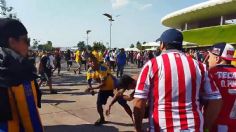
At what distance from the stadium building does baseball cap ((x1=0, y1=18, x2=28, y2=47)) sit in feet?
161

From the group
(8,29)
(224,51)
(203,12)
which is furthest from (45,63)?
(203,12)

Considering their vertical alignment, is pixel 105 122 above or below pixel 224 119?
below

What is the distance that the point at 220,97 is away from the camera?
3.44 metres

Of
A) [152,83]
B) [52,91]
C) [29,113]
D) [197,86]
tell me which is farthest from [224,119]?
[52,91]

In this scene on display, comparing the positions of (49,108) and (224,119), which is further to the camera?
(49,108)

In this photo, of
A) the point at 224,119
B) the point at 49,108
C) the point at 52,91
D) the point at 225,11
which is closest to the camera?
the point at 224,119

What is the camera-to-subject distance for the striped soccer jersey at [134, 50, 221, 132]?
320 cm

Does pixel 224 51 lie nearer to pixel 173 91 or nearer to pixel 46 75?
pixel 173 91

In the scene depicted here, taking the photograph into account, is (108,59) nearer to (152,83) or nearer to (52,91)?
(52,91)

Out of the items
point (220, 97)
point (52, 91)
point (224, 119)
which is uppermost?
point (220, 97)

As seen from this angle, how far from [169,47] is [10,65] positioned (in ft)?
4.80

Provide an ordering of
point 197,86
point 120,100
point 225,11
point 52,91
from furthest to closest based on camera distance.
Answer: point 225,11, point 52,91, point 120,100, point 197,86

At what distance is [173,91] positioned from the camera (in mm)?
3197

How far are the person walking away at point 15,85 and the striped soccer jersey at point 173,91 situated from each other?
1071mm
